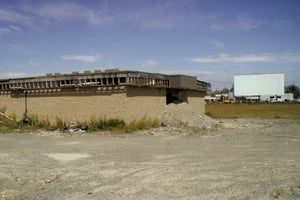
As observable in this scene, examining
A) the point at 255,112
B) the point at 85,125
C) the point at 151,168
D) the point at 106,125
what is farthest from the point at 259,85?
the point at 151,168

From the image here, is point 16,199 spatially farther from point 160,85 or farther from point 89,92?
point 160,85

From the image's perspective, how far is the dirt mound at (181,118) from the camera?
23219 millimetres

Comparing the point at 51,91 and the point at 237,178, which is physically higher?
the point at 51,91

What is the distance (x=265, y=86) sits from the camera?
114 meters

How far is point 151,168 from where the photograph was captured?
33.6ft

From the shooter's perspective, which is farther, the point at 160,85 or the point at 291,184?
the point at 160,85

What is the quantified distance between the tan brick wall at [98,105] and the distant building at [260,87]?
311 feet

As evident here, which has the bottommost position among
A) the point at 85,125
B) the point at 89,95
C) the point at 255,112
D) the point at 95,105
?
the point at 255,112

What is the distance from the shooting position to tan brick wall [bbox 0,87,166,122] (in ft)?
69.1

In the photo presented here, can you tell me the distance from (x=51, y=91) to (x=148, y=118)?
21.9 ft

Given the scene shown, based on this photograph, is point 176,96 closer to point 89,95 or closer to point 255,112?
point 89,95

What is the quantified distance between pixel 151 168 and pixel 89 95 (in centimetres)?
1259

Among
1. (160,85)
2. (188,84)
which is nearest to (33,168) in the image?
(160,85)

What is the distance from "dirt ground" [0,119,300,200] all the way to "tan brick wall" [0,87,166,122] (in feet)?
13.5
